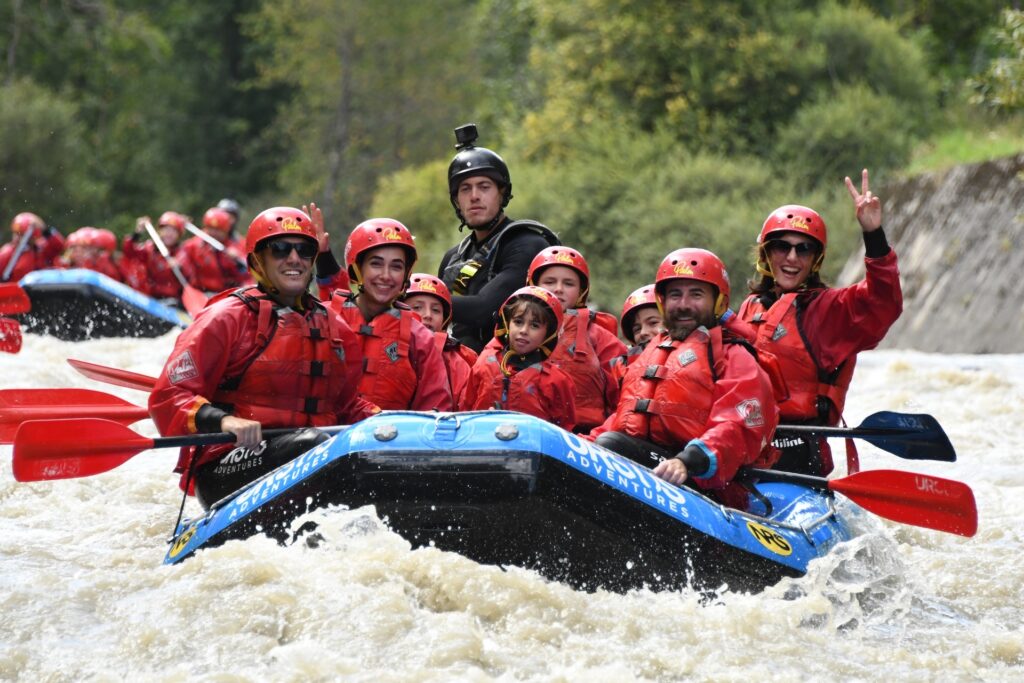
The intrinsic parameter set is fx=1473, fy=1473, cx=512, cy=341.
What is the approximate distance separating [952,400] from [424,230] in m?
16.4

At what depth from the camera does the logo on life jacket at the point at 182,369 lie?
5816mm

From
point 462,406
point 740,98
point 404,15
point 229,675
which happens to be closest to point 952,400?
point 462,406

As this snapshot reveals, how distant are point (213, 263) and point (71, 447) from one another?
10654 millimetres

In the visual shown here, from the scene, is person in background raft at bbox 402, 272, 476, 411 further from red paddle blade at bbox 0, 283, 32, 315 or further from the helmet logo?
red paddle blade at bbox 0, 283, 32, 315

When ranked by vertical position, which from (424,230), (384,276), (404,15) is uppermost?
(404,15)

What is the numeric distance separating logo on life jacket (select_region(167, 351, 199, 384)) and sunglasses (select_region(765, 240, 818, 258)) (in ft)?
9.39

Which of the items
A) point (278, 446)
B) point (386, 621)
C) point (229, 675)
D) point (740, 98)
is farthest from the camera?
point (740, 98)

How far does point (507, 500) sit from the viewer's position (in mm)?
5195

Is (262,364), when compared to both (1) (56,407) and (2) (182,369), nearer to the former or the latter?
(2) (182,369)

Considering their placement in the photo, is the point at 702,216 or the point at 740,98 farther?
the point at 740,98

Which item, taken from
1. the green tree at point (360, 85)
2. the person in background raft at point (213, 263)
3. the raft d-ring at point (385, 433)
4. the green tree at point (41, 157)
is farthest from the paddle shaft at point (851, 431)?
the green tree at point (360, 85)

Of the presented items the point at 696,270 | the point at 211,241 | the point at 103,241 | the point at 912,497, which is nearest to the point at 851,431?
the point at 912,497

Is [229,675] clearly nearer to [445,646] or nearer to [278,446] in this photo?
[445,646]

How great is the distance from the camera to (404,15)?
33781 mm
